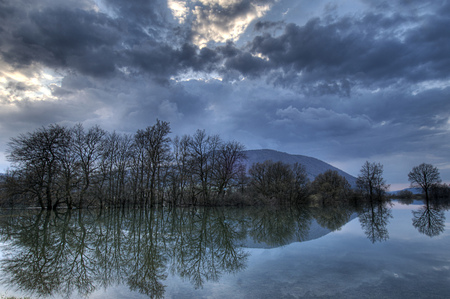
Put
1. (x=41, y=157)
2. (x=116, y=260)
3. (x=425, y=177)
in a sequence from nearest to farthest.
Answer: (x=116, y=260)
(x=41, y=157)
(x=425, y=177)

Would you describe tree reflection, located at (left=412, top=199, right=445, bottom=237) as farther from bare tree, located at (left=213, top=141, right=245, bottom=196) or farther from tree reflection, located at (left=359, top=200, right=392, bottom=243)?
bare tree, located at (left=213, top=141, right=245, bottom=196)

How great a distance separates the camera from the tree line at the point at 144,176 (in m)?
32.5

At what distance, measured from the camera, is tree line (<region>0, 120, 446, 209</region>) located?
3247cm

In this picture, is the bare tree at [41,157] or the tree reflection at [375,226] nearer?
the tree reflection at [375,226]

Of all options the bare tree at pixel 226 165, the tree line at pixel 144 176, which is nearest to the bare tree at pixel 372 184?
the tree line at pixel 144 176

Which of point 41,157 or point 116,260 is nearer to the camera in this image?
point 116,260

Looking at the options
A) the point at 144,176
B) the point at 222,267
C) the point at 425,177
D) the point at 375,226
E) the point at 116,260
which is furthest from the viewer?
the point at 425,177

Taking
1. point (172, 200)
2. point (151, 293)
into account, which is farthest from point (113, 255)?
point (172, 200)

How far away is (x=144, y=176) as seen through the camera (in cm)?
4509

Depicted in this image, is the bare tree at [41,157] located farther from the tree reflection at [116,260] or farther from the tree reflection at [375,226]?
the tree reflection at [375,226]

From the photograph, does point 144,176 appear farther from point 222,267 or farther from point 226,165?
point 222,267

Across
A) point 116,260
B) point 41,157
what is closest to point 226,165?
point 41,157

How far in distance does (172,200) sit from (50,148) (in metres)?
22.7

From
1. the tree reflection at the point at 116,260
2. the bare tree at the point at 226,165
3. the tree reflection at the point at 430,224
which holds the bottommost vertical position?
the tree reflection at the point at 430,224
